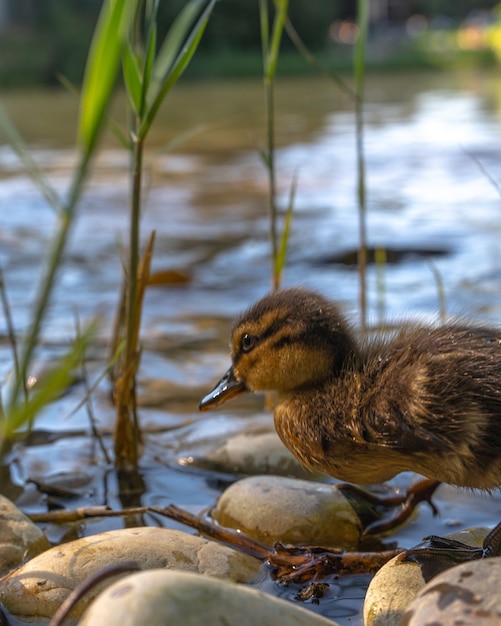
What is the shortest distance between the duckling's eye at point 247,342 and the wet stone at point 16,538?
2.72 feet

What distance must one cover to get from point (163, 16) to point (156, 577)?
3994 centimetres

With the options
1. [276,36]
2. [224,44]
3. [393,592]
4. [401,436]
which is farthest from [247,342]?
[224,44]

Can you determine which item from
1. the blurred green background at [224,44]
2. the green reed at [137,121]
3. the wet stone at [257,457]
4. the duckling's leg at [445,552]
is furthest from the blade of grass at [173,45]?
the blurred green background at [224,44]

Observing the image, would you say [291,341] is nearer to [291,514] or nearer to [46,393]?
[291,514]

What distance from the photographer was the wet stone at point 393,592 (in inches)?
93.1

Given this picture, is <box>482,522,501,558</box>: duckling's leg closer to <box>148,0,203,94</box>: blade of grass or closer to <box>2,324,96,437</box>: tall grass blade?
<box>2,324,96,437</box>: tall grass blade

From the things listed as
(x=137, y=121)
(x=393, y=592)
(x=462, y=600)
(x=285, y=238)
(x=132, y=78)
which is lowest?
(x=393, y=592)

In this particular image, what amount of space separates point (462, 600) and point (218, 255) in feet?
19.8

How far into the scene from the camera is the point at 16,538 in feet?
9.33

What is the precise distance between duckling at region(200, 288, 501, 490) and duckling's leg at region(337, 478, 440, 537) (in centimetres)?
41

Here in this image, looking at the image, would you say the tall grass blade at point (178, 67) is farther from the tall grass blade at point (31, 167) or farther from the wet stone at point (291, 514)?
the wet stone at point (291, 514)

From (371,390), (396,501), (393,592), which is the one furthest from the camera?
(396,501)

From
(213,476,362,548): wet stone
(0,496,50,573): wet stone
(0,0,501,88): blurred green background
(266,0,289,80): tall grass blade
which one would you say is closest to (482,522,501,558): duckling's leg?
(213,476,362,548): wet stone

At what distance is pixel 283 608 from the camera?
2.04 meters
